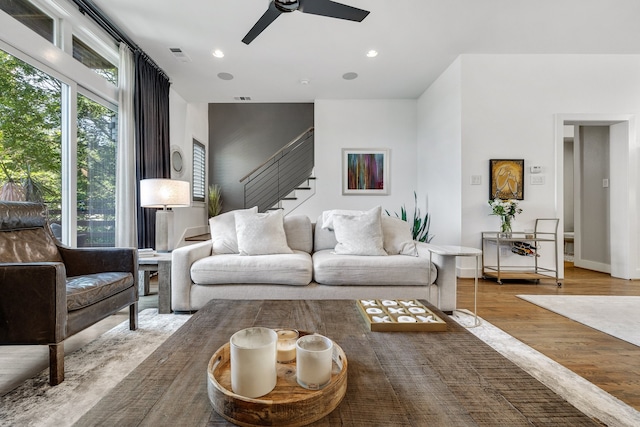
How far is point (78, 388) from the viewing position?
1.39 metres

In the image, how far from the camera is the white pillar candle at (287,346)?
88cm

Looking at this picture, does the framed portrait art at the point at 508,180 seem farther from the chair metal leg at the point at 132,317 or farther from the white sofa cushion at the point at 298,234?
the chair metal leg at the point at 132,317

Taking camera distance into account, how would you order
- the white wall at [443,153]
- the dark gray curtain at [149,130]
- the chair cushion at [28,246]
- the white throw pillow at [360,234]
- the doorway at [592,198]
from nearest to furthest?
1. the chair cushion at [28,246]
2. the white throw pillow at [360,234]
3. the dark gray curtain at [149,130]
4. the white wall at [443,153]
5. the doorway at [592,198]

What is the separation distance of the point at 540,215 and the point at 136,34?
17.8ft

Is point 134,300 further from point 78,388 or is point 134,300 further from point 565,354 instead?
point 565,354

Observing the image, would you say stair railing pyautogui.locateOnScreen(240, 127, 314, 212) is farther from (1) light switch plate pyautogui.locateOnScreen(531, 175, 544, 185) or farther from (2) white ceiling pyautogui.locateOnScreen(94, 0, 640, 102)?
(1) light switch plate pyautogui.locateOnScreen(531, 175, 544, 185)

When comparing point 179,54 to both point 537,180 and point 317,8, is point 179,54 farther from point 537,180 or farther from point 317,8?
point 537,180

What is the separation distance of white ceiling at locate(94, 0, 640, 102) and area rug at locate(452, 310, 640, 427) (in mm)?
3022

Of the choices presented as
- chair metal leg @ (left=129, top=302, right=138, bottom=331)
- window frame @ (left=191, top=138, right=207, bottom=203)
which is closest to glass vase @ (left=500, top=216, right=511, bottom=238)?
chair metal leg @ (left=129, top=302, right=138, bottom=331)

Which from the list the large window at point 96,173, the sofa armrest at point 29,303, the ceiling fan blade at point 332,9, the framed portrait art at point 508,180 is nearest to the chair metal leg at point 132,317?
the sofa armrest at point 29,303

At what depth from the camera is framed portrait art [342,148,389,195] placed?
212 inches

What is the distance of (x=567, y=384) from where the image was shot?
1.46 m

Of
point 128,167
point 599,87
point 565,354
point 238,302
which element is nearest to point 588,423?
point 238,302

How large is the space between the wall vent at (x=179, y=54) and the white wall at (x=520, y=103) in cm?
361
